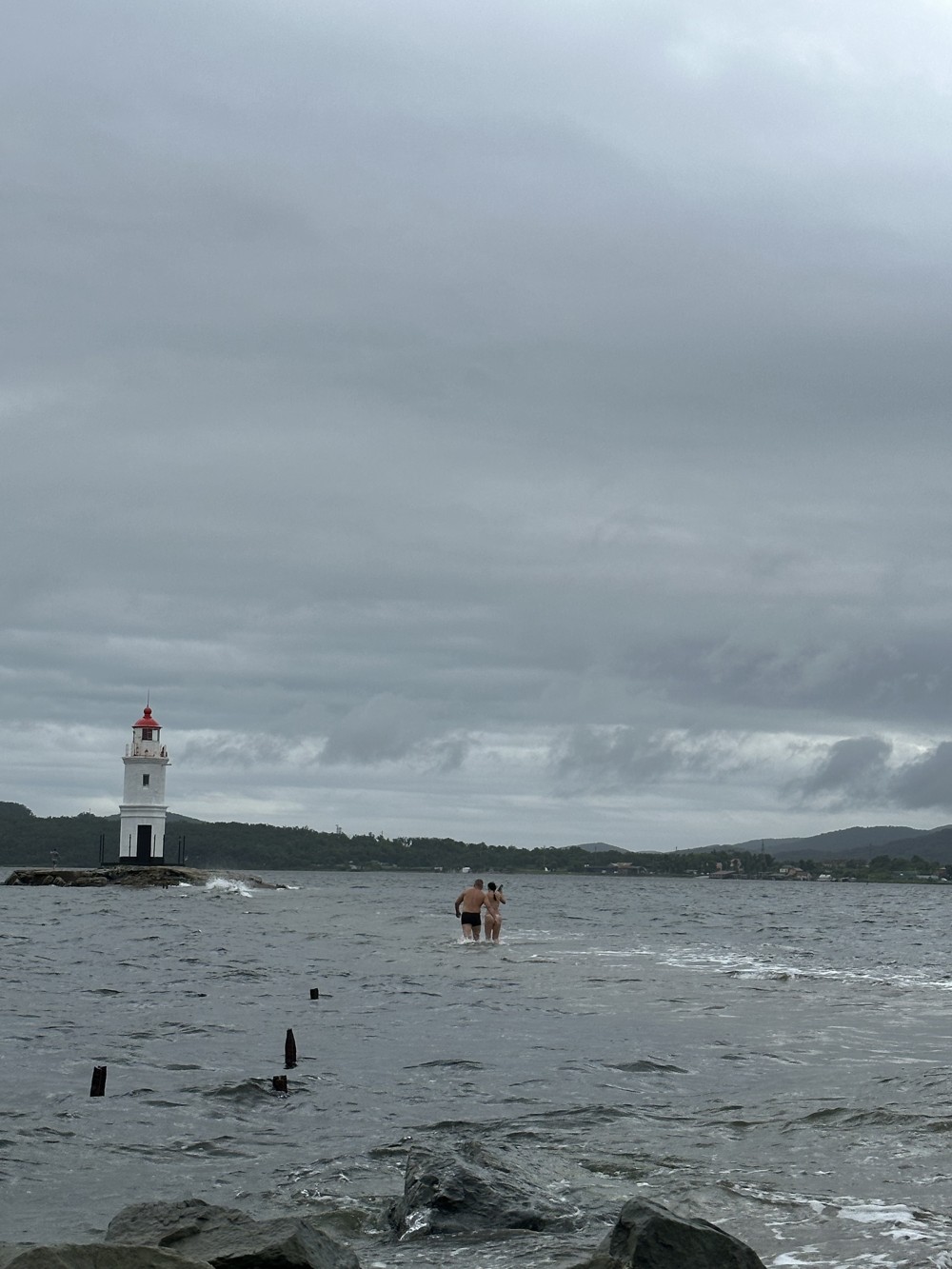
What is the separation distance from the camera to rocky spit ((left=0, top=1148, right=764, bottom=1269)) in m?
7.70

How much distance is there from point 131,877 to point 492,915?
6039 centimetres

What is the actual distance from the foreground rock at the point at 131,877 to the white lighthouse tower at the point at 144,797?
1.43 meters

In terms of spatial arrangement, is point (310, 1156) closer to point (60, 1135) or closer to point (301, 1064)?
point (60, 1135)

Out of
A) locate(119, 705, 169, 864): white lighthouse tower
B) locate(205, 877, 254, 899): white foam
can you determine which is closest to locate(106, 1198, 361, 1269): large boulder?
locate(205, 877, 254, 899): white foam

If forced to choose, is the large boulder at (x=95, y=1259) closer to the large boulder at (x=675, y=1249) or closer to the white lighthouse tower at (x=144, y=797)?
the large boulder at (x=675, y=1249)

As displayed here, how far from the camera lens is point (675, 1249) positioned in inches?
324

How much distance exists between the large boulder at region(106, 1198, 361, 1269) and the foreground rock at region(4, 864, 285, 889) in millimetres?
87367

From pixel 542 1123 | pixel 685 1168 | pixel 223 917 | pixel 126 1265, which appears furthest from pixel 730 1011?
pixel 223 917

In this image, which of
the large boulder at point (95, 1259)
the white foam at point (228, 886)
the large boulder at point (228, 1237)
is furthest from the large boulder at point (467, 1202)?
the white foam at point (228, 886)

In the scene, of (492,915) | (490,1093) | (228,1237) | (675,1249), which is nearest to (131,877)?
(492,915)

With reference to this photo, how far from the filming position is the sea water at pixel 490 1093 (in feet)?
35.0

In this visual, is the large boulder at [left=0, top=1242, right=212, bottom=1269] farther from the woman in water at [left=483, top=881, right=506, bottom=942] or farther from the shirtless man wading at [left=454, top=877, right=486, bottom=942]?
the shirtless man wading at [left=454, top=877, right=486, bottom=942]

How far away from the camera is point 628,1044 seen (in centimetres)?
1988

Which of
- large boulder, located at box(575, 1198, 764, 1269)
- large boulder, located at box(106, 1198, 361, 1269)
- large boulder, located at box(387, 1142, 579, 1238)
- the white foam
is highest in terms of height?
large boulder, located at box(575, 1198, 764, 1269)
